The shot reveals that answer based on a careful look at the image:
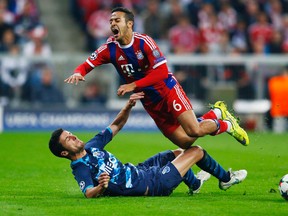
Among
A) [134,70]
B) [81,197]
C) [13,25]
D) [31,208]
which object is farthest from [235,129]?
[13,25]

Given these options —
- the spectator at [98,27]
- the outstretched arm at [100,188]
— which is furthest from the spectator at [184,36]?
the outstretched arm at [100,188]

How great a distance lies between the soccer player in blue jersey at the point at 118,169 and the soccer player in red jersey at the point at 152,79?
579 mm

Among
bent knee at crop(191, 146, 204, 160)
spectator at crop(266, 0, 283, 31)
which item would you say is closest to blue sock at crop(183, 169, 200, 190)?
bent knee at crop(191, 146, 204, 160)

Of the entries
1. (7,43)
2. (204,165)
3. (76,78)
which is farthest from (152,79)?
(7,43)

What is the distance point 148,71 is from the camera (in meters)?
12.2

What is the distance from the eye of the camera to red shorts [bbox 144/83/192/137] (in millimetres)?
12109

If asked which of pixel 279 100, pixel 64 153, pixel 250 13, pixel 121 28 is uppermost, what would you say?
pixel 121 28

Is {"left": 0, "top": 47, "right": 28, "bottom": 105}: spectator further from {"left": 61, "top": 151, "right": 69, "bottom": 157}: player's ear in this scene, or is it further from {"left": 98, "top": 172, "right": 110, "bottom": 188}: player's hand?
{"left": 98, "top": 172, "right": 110, "bottom": 188}: player's hand

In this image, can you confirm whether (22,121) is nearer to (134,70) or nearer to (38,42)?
(38,42)

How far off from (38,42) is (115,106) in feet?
9.44

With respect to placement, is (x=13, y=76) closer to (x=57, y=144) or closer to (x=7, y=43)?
(x=7, y=43)

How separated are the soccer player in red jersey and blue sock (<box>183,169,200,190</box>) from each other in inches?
23.6

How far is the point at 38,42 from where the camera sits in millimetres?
24906

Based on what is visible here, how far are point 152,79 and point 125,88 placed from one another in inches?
21.3
